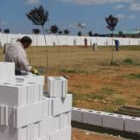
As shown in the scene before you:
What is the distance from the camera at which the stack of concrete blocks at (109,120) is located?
6.92m

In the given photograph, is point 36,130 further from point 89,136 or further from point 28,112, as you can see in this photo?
point 89,136

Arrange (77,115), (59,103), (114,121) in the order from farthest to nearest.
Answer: (77,115)
(114,121)
(59,103)

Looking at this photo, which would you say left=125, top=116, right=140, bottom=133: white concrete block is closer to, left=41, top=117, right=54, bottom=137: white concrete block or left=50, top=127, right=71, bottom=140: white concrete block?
left=50, top=127, right=71, bottom=140: white concrete block

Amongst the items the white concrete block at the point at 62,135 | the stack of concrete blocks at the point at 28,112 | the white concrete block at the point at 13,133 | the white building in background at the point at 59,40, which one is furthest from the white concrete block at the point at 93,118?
the white building in background at the point at 59,40

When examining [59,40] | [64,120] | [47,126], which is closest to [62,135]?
[64,120]

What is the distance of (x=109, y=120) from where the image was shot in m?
7.22

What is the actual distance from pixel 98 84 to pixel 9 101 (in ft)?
33.7

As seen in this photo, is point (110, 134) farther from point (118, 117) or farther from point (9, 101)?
point (9, 101)

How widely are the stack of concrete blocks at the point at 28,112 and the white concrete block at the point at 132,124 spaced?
2.22 meters

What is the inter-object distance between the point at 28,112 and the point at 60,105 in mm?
666

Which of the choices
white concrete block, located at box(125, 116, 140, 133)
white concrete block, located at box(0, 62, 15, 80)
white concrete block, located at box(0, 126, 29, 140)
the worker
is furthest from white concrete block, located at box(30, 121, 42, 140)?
white concrete block, located at box(125, 116, 140, 133)

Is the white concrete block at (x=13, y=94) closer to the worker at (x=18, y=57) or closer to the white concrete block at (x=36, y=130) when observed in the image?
the white concrete block at (x=36, y=130)

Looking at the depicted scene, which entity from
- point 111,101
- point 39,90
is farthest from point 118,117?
point 111,101

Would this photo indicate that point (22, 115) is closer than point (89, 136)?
Yes
